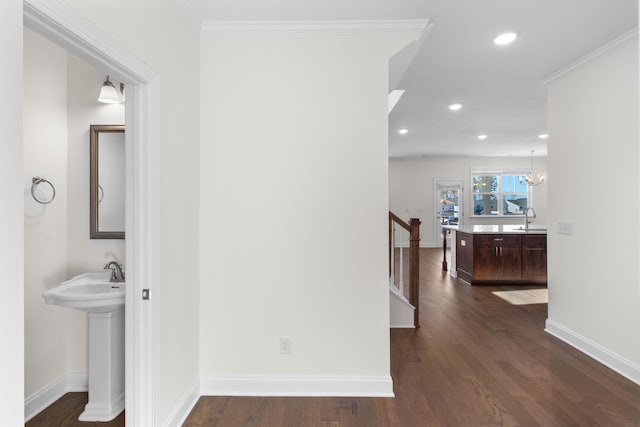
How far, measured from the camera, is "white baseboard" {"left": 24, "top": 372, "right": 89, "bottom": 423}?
7.16 ft

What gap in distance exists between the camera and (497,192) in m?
10.8

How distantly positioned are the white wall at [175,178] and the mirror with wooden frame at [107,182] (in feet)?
1.87

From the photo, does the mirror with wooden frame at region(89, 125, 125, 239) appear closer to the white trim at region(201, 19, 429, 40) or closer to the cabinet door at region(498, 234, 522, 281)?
the white trim at region(201, 19, 429, 40)

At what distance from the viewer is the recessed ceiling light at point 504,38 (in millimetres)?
2625

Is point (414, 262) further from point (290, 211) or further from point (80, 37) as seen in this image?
point (80, 37)

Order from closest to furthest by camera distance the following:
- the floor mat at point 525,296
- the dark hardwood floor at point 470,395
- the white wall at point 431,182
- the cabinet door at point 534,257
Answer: the dark hardwood floor at point 470,395, the floor mat at point 525,296, the cabinet door at point 534,257, the white wall at point 431,182

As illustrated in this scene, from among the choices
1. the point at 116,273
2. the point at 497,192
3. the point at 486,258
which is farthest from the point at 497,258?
the point at 497,192

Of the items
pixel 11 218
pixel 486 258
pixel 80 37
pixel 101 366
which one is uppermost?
pixel 80 37

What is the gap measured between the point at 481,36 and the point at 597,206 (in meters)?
1.71

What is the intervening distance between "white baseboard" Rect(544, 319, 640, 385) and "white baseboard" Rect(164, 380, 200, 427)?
10.3ft

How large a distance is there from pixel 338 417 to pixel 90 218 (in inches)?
83.0

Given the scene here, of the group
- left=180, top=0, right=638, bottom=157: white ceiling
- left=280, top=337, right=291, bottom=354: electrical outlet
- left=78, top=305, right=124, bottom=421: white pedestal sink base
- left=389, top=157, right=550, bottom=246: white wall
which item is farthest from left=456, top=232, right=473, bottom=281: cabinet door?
left=78, top=305, right=124, bottom=421: white pedestal sink base

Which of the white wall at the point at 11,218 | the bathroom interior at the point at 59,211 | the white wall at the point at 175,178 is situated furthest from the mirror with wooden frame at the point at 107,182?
the white wall at the point at 11,218

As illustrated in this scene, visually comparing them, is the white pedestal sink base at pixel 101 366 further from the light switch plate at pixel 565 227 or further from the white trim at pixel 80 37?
the light switch plate at pixel 565 227
